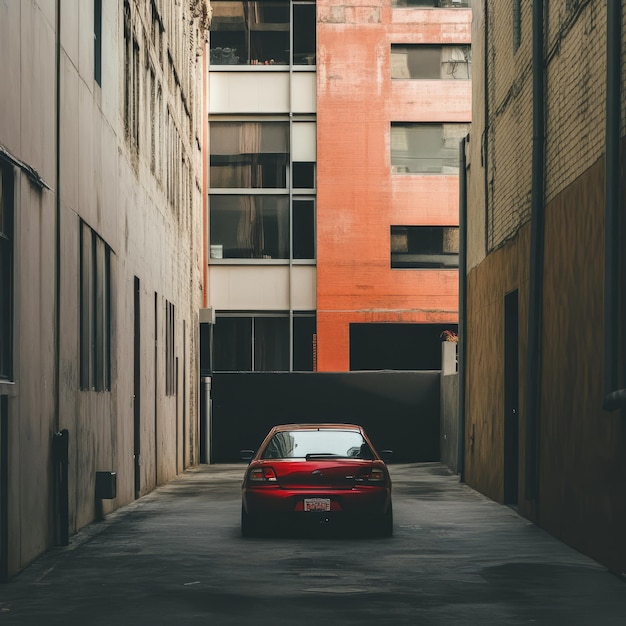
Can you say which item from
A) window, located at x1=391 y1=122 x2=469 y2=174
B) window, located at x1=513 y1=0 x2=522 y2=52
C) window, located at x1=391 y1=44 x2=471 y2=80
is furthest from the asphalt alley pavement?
window, located at x1=391 y1=44 x2=471 y2=80

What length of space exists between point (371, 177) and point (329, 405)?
7436 millimetres

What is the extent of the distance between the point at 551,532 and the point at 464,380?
11.1m

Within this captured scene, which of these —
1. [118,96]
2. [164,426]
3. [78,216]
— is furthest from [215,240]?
[78,216]

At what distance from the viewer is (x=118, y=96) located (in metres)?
20.6

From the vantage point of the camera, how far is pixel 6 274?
1205 centimetres

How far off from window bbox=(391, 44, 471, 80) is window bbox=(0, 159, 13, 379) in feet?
96.7

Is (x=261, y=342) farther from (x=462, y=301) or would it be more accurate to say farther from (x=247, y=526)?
(x=247, y=526)

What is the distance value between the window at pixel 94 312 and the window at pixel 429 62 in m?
22.6

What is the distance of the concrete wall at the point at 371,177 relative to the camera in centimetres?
3994

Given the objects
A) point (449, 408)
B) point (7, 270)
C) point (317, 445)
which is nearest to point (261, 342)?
point (449, 408)

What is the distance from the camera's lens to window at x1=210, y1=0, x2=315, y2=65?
40.8m

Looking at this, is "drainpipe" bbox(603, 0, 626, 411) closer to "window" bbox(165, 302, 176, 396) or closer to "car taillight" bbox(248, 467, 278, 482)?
"car taillight" bbox(248, 467, 278, 482)

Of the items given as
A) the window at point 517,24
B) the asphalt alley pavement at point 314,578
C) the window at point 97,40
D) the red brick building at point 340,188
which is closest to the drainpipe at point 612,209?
the asphalt alley pavement at point 314,578

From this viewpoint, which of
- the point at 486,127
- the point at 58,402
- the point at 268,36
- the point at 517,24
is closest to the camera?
the point at 58,402
